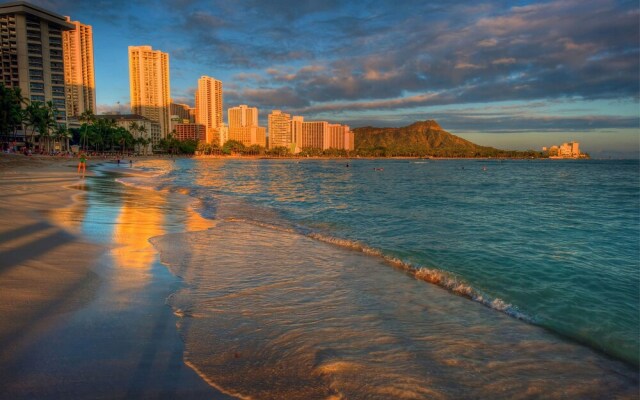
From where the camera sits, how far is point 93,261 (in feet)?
23.8

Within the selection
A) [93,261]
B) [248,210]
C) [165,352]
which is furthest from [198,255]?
[248,210]

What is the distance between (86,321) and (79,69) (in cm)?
19621

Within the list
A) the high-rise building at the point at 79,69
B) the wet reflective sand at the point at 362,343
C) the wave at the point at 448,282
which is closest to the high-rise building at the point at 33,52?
the high-rise building at the point at 79,69

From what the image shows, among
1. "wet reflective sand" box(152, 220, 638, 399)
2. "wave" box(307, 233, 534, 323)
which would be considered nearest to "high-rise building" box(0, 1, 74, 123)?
"wave" box(307, 233, 534, 323)

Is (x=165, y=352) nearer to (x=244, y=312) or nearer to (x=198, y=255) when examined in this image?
(x=244, y=312)


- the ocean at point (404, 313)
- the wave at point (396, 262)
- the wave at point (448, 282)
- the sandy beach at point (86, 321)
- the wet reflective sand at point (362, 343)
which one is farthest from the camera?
the wave at point (396, 262)

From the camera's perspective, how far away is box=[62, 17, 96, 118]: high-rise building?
15732cm

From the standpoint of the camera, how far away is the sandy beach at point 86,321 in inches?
130

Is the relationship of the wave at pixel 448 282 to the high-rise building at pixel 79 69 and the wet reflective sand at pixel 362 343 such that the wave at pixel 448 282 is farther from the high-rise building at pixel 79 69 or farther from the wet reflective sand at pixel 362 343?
the high-rise building at pixel 79 69

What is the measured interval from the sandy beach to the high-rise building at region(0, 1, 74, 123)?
432 feet

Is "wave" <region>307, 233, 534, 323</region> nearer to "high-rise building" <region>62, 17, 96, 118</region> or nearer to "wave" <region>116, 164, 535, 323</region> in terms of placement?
"wave" <region>116, 164, 535, 323</region>

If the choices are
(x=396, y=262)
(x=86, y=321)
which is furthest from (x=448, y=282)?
(x=86, y=321)

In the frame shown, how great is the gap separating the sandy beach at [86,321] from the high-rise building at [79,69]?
6936 inches

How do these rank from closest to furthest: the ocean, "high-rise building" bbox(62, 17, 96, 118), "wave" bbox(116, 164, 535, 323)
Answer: the ocean < "wave" bbox(116, 164, 535, 323) < "high-rise building" bbox(62, 17, 96, 118)
